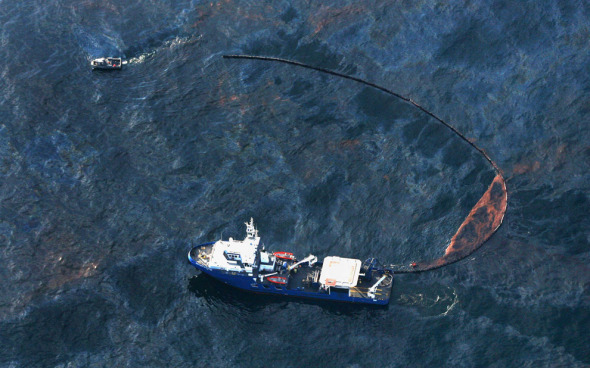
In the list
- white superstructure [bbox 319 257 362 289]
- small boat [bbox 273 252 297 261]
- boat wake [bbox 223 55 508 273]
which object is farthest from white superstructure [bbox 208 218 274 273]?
boat wake [bbox 223 55 508 273]

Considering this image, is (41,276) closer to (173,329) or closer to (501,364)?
(173,329)

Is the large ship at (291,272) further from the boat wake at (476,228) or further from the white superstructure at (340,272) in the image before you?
the boat wake at (476,228)

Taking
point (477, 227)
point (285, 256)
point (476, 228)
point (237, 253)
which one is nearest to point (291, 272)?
point (285, 256)

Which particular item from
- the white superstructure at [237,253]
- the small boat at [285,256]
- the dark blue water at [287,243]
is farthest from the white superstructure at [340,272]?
the white superstructure at [237,253]

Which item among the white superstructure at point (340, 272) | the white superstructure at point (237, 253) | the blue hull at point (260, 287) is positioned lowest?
the blue hull at point (260, 287)

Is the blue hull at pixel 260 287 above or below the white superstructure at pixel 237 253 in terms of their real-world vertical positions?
below

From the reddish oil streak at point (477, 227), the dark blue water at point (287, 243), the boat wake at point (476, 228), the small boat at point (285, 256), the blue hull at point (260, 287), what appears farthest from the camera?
the reddish oil streak at point (477, 227)

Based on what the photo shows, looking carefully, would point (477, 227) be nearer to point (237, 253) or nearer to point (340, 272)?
point (340, 272)
